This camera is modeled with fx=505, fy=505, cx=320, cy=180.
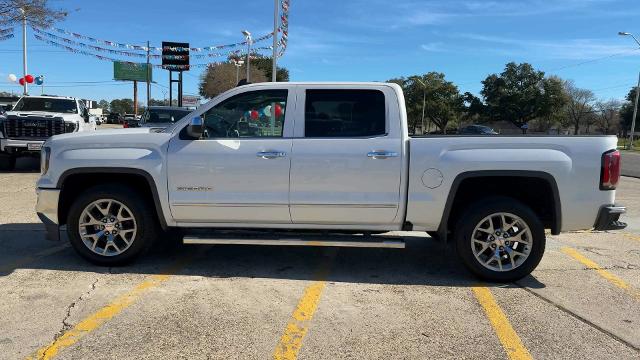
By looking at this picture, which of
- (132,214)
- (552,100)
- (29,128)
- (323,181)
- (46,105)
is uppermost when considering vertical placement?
(552,100)

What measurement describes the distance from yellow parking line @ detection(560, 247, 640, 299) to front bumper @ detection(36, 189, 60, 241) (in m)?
5.66

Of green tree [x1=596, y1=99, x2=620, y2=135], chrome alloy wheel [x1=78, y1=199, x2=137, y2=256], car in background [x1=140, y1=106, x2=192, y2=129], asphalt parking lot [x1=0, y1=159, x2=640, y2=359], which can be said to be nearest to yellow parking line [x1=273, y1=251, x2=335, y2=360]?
asphalt parking lot [x1=0, y1=159, x2=640, y2=359]

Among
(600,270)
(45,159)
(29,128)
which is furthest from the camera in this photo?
(29,128)

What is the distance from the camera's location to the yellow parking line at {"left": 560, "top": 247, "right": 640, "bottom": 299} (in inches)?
193

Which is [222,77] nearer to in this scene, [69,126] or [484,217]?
[69,126]

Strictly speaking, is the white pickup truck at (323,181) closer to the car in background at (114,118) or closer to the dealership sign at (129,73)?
the car in background at (114,118)

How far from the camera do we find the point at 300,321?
13.0 ft

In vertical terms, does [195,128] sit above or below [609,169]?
above

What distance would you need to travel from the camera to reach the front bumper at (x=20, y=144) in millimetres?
12414

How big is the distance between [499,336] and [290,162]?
237 centimetres

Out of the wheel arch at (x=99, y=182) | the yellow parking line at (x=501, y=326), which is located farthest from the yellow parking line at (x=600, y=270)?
the wheel arch at (x=99, y=182)

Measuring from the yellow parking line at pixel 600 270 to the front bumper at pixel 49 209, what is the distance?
566cm

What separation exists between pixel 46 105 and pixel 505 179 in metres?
13.0

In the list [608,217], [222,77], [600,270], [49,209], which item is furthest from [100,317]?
[222,77]
